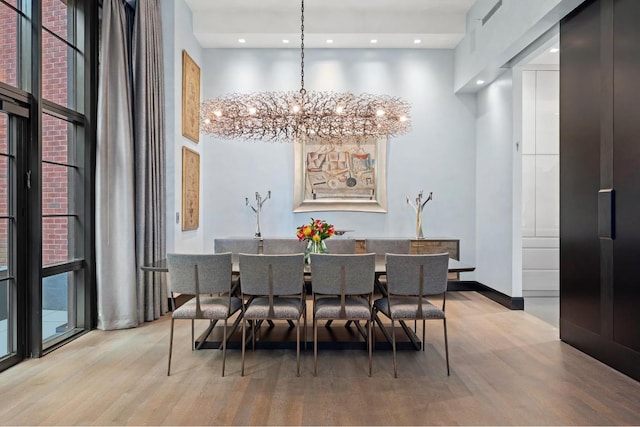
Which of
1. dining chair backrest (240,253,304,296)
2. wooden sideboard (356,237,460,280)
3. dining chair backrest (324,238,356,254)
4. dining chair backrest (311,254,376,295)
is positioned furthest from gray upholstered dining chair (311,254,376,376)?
wooden sideboard (356,237,460,280)

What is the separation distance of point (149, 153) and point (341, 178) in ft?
9.42

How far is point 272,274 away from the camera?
135 inches

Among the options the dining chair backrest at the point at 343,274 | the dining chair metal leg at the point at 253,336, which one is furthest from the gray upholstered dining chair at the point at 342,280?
the dining chair metal leg at the point at 253,336

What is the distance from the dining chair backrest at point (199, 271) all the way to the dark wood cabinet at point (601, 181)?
286 cm

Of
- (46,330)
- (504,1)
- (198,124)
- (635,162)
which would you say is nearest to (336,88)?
(198,124)

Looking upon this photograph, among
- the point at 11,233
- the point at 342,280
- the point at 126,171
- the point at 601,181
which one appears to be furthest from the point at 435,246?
the point at 11,233

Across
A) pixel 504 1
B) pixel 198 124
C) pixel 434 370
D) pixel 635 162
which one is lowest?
pixel 434 370

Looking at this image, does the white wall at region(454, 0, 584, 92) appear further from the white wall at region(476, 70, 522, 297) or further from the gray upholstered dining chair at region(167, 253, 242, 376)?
the gray upholstered dining chair at region(167, 253, 242, 376)

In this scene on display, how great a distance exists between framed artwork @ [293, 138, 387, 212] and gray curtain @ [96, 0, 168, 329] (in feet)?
7.81

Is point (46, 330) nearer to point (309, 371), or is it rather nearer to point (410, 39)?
point (309, 371)

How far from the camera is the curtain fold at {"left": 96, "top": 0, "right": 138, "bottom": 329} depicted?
14.5ft

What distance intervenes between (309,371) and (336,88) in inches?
180

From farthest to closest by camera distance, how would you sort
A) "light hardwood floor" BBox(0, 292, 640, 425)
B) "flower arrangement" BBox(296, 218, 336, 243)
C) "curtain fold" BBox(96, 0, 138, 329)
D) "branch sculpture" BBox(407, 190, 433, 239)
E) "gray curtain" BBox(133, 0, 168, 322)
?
1. "branch sculpture" BBox(407, 190, 433, 239)
2. "gray curtain" BBox(133, 0, 168, 322)
3. "curtain fold" BBox(96, 0, 138, 329)
4. "flower arrangement" BBox(296, 218, 336, 243)
5. "light hardwood floor" BBox(0, 292, 640, 425)

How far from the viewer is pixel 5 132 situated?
344 cm
